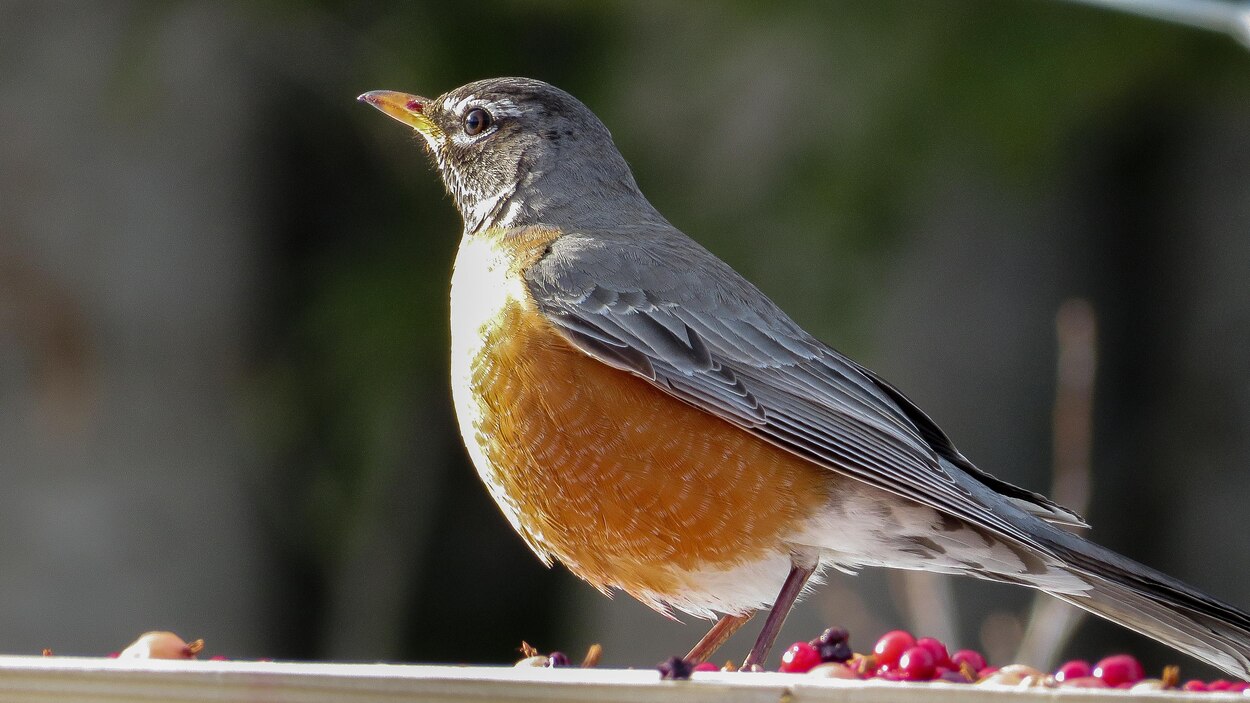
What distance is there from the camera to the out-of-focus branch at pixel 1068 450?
394cm

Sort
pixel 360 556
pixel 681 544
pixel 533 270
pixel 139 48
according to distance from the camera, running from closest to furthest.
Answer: pixel 681 544, pixel 533 270, pixel 139 48, pixel 360 556

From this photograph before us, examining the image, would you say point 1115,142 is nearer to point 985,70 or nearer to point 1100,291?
point 1100,291

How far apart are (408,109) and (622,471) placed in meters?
1.59

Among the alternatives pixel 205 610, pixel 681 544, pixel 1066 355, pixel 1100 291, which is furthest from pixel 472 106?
pixel 1100 291

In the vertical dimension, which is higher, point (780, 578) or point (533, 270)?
point (533, 270)

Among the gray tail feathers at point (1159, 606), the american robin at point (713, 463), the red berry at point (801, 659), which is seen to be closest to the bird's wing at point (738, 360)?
the american robin at point (713, 463)

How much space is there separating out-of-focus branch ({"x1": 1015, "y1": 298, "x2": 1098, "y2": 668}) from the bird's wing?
101cm

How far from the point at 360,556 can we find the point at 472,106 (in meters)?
2.30

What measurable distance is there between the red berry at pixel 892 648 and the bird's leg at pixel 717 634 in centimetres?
73

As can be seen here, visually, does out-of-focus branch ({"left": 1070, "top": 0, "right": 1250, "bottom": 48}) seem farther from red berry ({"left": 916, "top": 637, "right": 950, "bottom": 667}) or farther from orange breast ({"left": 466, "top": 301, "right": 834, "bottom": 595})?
red berry ({"left": 916, "top": 637, "right": 950, "bottom": 667})

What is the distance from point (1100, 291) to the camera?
7.04m

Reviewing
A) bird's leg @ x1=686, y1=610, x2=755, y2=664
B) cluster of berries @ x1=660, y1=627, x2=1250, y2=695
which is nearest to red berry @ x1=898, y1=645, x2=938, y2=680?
cluster of berries @ x1=660, y1=627, x2=1250, y2=695

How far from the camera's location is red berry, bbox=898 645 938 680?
6.26 ft

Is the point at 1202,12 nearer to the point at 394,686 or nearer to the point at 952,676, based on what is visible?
the point at 952,676
